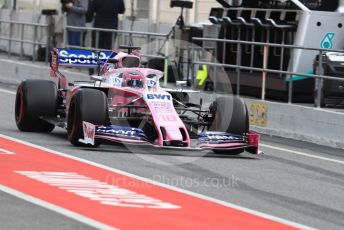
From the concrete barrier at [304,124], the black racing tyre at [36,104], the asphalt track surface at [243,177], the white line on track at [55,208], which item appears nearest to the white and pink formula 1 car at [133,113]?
the black racing tyre at [36,104]

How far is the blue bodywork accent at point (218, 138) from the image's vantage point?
1358cm

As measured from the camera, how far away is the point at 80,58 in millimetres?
16547

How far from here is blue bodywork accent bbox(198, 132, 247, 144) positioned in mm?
13578

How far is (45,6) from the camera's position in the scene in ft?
103

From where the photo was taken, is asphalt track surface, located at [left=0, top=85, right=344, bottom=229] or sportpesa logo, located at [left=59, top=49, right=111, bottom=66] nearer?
asphalt track surface, located at [left=0, top=85, right=344, bottom=229]

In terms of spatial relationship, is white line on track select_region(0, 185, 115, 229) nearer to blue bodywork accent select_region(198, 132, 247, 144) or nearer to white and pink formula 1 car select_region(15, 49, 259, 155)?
white and pink formula 1 car select_region(15, 49, 259, 155)

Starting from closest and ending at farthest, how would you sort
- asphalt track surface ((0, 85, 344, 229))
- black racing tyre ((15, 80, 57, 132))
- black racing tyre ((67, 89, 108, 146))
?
asphalt track surface ((0, 85, 344, 229)), black racing tyre ((67, 89, 108, 146)), black racing tyre ((15, 80, 57, 132))

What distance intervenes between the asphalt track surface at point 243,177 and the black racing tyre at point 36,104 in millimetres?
220

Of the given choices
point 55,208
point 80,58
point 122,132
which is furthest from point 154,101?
point 55,208

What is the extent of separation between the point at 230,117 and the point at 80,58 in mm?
3472

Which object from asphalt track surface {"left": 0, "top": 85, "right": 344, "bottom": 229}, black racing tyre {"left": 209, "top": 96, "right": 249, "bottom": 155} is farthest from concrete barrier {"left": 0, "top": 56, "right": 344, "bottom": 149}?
black racing tyre {"left": 209, "top": 96, "right": 249, "bottom": 155}

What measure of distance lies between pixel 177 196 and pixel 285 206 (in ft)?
3.49

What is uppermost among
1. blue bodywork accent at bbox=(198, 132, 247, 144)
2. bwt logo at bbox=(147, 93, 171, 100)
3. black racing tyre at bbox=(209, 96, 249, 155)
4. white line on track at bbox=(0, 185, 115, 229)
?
bwt logo at bbox=(147, 93, 171, 100)

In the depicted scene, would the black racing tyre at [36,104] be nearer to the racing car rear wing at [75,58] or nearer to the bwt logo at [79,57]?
the racing car rear wing at [75,58]
